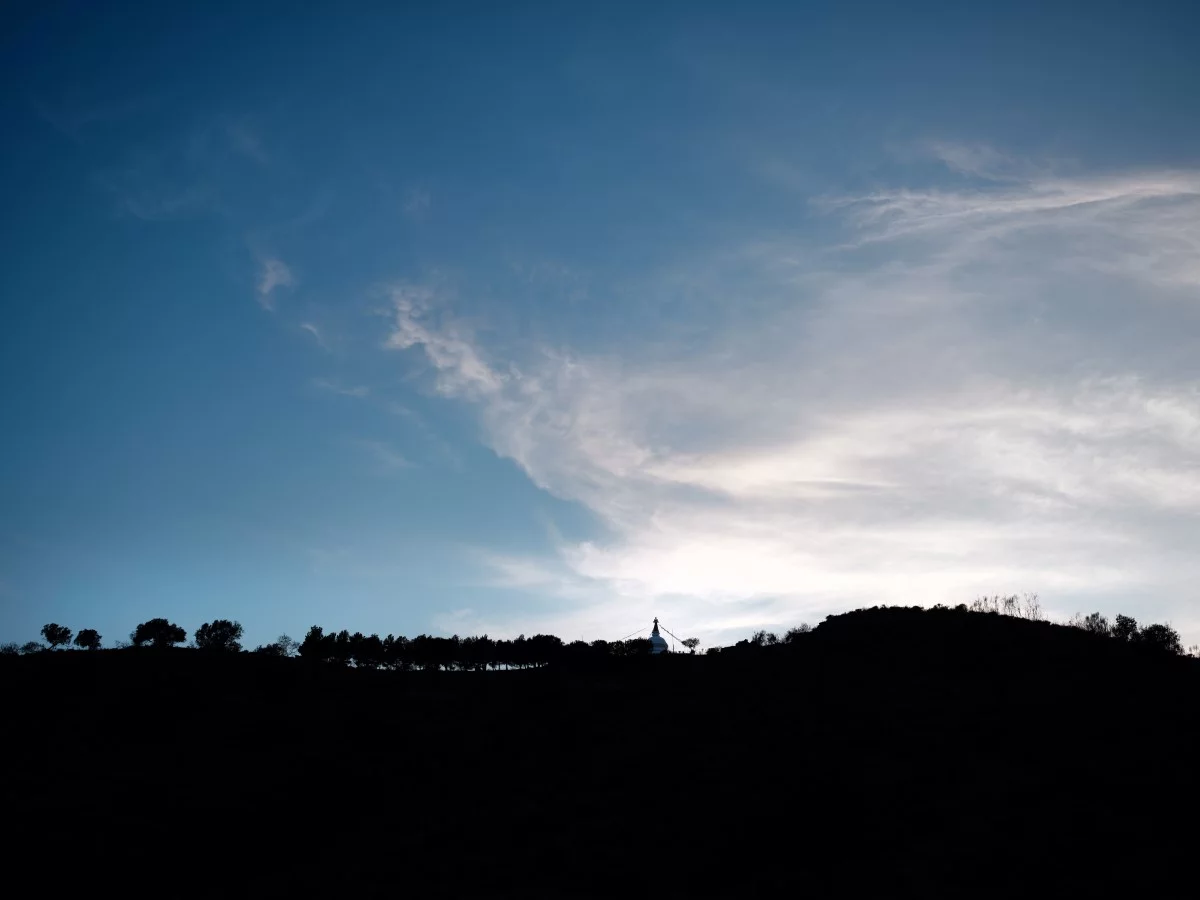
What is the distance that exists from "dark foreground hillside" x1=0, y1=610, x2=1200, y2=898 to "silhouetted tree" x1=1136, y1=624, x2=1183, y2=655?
4.81m

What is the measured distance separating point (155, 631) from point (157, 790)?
2073 inches

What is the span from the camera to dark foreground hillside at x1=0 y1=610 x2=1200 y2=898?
26.1 meters

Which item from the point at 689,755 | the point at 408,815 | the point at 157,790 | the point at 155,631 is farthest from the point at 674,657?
the point at 155,631

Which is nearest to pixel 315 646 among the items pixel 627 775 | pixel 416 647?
pixel 416 647

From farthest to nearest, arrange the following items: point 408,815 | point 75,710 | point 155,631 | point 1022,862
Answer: point 155,631
point 75,710
point 408,815
point 1022,862

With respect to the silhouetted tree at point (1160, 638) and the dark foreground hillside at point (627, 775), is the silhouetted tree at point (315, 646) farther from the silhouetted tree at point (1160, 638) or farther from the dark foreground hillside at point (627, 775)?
the silhouetted tree at point (1160, 638)

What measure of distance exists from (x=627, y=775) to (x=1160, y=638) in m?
45.2

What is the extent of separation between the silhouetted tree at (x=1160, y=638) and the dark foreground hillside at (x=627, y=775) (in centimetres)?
481

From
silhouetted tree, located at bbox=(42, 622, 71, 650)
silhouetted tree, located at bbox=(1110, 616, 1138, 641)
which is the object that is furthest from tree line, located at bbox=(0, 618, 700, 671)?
silhouetted tree, located at bbox=(1110, 616, 1138, 641)

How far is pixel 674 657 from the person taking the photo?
65.9 metres

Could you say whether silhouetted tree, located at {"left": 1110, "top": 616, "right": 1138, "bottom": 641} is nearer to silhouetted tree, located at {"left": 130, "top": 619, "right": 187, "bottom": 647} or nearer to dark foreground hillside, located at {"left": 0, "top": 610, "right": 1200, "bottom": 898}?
dark foreground hillside, located at {"left": 0, "top": 610, "right": 1200, "bottom": 898}

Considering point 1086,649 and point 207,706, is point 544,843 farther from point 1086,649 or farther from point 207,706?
point 1086,649

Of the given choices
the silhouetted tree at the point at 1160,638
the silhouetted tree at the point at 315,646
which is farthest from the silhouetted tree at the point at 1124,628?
the silhouetted tree at the point at 315,646

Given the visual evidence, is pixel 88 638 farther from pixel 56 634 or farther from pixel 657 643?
pixel 657 643
